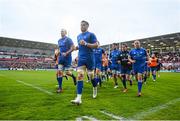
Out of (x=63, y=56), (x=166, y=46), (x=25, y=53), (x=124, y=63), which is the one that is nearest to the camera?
(x=63, y=56)

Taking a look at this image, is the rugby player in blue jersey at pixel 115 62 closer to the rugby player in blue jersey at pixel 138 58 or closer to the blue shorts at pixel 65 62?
the rugby player in blue jersey at pixel 138 58

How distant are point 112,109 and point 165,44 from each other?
62991 mm

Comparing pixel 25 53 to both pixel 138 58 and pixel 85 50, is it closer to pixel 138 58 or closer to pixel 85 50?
pixel 138 58

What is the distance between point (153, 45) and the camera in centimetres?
6681

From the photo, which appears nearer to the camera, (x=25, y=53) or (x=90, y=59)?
(x=90, y=59)

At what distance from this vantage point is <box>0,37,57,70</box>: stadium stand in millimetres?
67762

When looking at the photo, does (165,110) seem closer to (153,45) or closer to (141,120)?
(141,120)

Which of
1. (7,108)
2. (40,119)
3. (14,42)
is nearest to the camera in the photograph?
(40,119)

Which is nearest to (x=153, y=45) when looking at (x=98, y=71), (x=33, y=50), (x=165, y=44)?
(x=165, y=44)

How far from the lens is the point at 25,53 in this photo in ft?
274

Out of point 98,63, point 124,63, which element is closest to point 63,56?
point 124,63

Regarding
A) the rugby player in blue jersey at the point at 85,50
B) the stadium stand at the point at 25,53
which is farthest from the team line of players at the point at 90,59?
the stadium stand at the point at 25,53

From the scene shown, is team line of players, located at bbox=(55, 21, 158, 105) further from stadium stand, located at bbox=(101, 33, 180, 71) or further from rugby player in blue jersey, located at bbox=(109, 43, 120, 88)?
stadium stand, located at bbox=(101, 33, 180, 71)

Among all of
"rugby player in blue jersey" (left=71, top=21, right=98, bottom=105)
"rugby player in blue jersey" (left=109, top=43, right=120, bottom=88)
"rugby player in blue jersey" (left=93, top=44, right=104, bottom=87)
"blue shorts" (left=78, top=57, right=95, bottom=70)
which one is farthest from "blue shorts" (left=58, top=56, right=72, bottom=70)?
"rugby player in blue jersey" (left=109, top=43, right=120, bottom=88)
